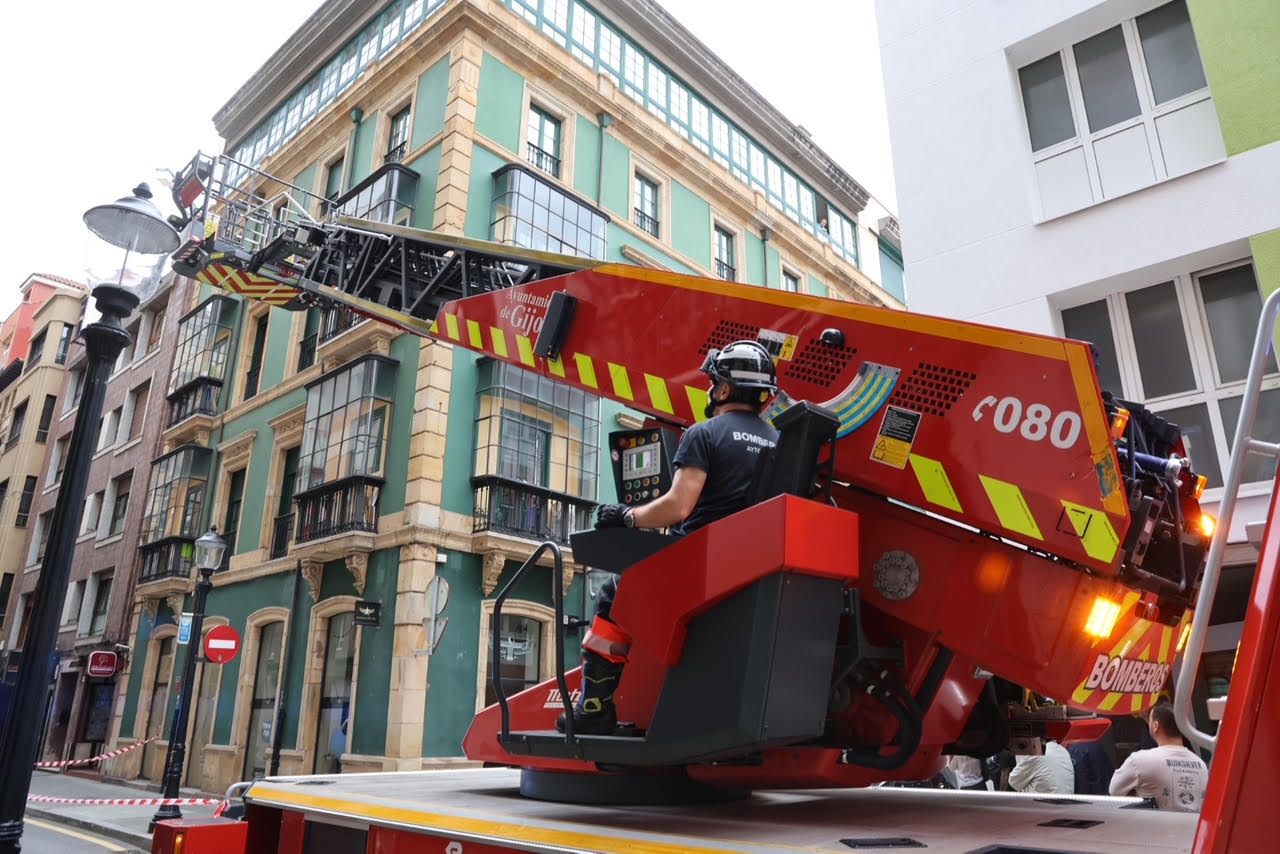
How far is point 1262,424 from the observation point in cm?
728

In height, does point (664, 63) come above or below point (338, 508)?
above

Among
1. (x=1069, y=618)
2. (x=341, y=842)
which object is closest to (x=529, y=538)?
(x=341, y=842)

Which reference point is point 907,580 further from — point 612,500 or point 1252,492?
point 612,500

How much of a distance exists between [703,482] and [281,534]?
17.3m

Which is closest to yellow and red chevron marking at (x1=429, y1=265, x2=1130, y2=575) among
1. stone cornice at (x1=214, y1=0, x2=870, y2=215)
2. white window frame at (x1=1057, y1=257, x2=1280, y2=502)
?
white window frame at (x1=1057, y1=257, x2=1280, y2=502)

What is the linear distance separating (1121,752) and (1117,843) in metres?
7.15

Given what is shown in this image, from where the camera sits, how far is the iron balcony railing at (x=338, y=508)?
1504 cm

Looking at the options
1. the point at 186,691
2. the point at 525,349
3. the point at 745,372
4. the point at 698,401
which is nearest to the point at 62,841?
the point at 186,691

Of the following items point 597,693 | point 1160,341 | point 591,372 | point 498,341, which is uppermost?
point 1160,341

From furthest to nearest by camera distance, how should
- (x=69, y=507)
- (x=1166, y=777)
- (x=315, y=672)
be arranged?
1. (x=315, y=672)
2. (x=69, y=507)
3. (x=1166, y=777)

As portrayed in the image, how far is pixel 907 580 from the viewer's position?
3.02 metres

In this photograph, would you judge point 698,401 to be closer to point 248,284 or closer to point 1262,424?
point 1262,424

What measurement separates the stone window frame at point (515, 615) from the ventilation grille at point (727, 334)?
11.1 meters

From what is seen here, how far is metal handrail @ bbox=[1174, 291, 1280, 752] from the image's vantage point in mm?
1783
